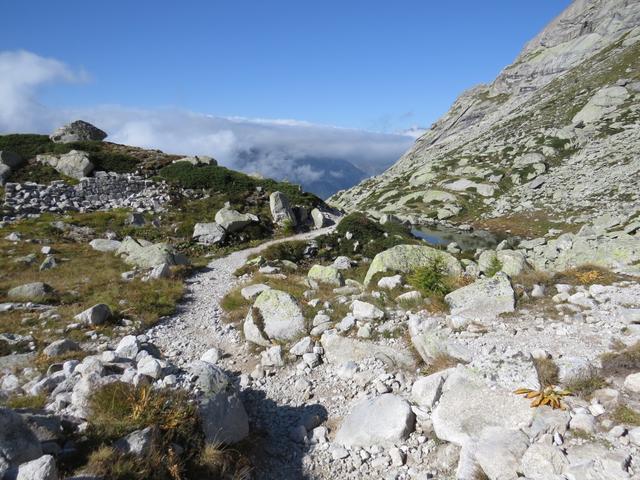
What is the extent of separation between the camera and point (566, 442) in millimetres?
7219

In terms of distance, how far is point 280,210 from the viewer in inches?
1446

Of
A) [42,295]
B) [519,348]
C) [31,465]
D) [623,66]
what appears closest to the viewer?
[31,465]

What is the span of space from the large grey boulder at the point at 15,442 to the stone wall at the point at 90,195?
32.8 m

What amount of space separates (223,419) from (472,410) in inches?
214

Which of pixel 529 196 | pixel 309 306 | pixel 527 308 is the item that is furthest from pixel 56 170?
pixel 529 196

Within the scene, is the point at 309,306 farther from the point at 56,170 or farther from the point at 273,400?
the point at 56,170

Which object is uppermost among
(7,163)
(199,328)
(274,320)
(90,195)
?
(7,163)

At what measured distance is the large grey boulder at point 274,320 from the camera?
13.5 m

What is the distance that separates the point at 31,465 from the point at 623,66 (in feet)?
467

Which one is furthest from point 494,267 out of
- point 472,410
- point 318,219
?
point 318,219

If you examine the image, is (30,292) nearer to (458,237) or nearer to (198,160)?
(198,160)

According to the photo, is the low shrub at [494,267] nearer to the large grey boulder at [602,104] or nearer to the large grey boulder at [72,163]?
the large grey boulder at [72,163]

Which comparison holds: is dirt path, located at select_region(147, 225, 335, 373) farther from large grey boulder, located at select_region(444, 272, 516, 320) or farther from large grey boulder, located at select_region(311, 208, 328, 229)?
large grey boulder, located at select_region(311, 208, 328, 229)

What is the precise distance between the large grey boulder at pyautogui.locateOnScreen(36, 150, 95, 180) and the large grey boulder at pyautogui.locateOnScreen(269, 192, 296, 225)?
20.3m
